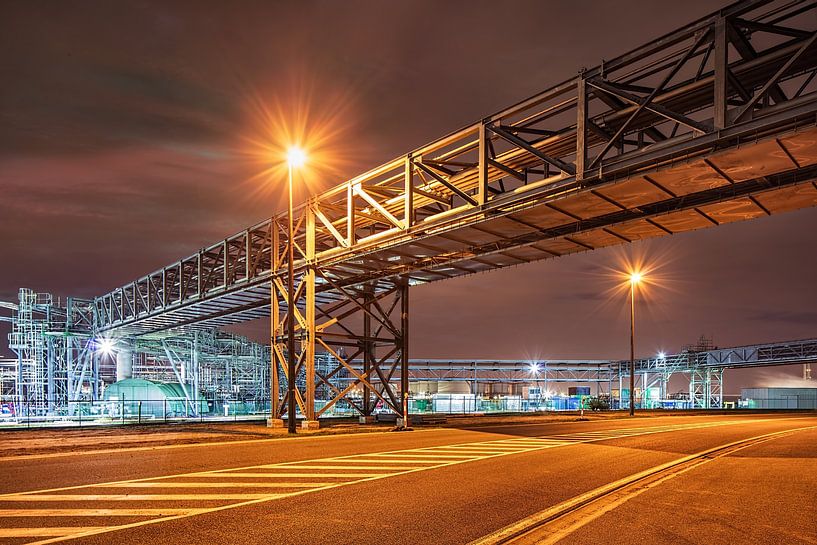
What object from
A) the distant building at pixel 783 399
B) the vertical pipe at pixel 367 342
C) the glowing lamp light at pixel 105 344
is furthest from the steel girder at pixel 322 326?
the distant building at pixel 783 399

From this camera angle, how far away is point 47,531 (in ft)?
25.5

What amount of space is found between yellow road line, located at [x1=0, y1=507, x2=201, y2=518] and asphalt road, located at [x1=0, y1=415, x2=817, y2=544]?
0.03m

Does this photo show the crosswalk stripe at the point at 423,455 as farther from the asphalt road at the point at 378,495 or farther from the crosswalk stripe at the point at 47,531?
the crosswalk stripe at the point at 47,531

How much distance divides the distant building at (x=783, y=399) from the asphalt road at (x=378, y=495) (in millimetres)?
73813

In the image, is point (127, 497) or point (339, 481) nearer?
point (127, 497)

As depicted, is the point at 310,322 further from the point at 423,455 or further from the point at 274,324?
the point at 423,455

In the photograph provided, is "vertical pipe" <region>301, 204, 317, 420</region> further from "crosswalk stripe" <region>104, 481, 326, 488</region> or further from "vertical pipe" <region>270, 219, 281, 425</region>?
"crosswalk stripe" <region>104, 481, 326, 488</region>

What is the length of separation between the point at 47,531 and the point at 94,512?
3.60ft

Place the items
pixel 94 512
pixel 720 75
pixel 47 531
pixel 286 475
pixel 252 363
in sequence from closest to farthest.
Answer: pixel 47 531 < pixel 94 512 < pixel 286 475 < pixel 720 75 < pixel 252 363

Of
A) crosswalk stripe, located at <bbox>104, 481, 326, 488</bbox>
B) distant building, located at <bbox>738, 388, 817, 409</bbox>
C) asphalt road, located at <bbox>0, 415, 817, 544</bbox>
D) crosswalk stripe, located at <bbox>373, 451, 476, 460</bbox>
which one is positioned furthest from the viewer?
distant building, located at <bbox>738, 388, 817, 409</bbox>

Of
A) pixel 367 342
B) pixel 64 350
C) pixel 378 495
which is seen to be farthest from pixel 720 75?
pixel 64 350

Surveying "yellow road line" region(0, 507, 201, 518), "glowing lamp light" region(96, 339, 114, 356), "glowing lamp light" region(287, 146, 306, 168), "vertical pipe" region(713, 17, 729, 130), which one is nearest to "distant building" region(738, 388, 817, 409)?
"glowing lamp light" region(96, 339, 114, 356)

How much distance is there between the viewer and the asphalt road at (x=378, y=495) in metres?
7.91

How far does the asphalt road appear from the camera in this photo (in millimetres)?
7914
